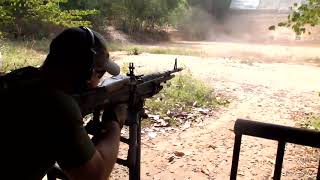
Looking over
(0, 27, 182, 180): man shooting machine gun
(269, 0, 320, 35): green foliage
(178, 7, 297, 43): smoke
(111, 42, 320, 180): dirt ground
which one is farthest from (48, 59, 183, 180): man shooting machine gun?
(178, 7, 297, 43): smoke

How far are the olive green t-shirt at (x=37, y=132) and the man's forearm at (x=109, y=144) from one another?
0.52 feet

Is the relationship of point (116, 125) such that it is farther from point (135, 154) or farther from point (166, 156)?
point (166, 156)

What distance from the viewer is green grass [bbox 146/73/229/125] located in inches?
297

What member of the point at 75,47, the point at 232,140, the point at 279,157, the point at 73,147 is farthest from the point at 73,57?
the point at 232,140

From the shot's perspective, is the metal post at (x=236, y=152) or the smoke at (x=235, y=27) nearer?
the metal post at (x=236, y=152)

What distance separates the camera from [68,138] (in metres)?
1.41

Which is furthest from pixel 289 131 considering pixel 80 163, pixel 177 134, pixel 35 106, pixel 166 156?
pixel 177 134

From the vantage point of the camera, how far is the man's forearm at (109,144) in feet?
5.20

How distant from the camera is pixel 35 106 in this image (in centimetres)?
140

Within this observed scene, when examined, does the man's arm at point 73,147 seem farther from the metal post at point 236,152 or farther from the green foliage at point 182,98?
the green foliage at point 182,98

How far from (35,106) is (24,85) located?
0.35ft

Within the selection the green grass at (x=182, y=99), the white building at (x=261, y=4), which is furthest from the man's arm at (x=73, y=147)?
the white building at (x=261, y=4)

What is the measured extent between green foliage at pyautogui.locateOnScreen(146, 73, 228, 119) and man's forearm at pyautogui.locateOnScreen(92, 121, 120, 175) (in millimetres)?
5479

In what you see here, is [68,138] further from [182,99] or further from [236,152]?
[182,99]
